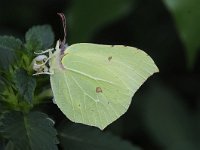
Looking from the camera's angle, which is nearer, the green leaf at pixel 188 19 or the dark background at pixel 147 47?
the green leaf at pixel 188 19

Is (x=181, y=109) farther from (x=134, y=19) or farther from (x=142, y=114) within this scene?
(x=134, y=19)

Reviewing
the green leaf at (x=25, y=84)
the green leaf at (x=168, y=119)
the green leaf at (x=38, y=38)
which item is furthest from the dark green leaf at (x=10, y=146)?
the green leaf at (x=168, y=119)

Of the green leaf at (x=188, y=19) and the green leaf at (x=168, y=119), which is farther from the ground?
the green leaf at (x=188, y=19)

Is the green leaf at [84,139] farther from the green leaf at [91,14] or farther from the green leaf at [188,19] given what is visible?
the green leaf at [91,14]

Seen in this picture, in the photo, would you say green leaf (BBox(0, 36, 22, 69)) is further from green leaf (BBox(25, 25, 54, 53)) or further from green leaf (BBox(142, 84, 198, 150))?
green leaf (BBox(142, 84, 198, 150))

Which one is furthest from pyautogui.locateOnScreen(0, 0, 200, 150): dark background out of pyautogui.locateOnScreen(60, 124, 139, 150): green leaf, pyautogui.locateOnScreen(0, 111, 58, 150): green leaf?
pyautogui.locateOnScreen(0, 111, 58, 150): green leaf

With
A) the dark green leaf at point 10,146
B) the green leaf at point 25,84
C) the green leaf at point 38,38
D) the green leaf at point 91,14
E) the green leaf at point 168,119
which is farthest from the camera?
the green leaf at point 168,119
